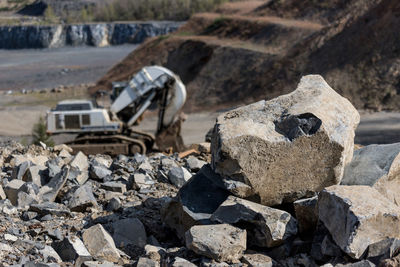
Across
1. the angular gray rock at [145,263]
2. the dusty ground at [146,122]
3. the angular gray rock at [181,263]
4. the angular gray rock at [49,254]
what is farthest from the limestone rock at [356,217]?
the dusty ground at [146,122]

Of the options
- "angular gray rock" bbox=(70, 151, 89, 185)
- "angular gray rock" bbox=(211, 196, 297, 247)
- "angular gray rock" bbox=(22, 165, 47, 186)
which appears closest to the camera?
"angular gray rock" bbox=(211, 196, 297, 247)

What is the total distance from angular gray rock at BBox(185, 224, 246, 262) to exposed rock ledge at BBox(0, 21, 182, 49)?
63.7 meters

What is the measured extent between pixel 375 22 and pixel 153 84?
15277 mm

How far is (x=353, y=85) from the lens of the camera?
23688mm

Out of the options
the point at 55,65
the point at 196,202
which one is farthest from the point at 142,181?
the point at 55,65

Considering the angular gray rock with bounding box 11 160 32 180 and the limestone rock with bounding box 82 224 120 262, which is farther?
the angular gray rock with bounding box 11 160 32 180

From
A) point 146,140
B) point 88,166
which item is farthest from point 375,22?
point 88,166

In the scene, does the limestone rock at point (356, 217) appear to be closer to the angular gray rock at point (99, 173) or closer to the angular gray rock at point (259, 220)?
the angular gray rock at point (259, 220)

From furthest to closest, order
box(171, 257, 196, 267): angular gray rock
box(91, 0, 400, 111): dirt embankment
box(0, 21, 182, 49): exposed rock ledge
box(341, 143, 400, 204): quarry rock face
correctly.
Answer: box(0, 21, 182, 49): exposed rock ledge, box(91, 0, 400, 111): dirt embankment, box(341, 143, 400, 204): quarry rock face, box(171, 257, 196, 267): angular gray rock

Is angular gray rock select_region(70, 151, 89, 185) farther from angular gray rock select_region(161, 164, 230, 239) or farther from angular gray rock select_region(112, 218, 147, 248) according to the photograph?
angular gray rock select_region(161, 164, 230, 239)

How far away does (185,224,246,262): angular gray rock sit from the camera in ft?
16.3

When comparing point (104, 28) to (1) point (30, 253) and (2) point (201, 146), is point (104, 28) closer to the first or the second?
(2) point (201, 146)

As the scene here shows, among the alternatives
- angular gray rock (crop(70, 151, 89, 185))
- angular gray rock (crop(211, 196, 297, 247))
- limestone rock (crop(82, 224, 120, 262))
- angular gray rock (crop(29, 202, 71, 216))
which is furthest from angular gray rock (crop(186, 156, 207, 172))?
angular gray rock (crop(211, 196, 297, 247))

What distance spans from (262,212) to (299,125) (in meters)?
0.89
